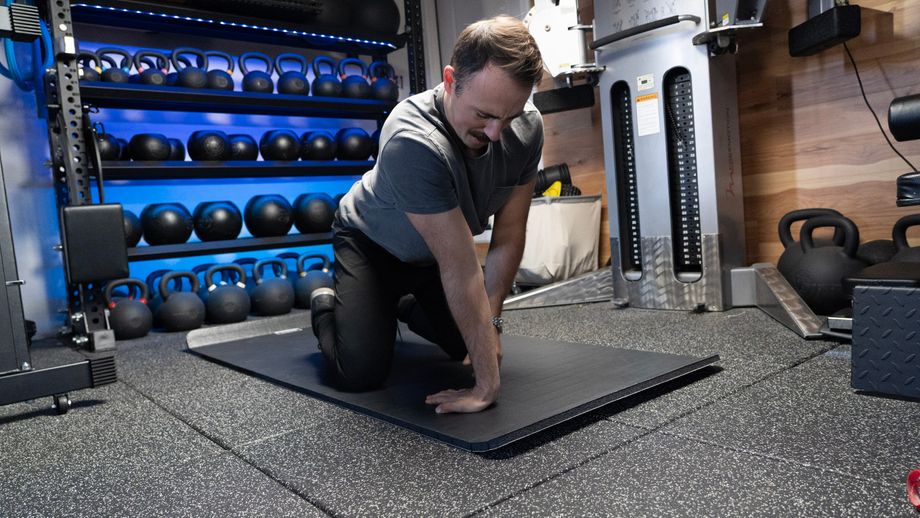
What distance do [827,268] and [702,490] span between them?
5.31 ft

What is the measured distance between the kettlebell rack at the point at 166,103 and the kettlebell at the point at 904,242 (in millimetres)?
2920

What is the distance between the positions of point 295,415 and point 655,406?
36.5 inches

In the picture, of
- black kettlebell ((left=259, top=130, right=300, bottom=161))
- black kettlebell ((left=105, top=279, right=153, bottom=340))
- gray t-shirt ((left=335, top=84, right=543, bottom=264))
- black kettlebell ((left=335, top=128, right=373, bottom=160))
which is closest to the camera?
gray t-shirt ((left=335, top=84, right=543, bottom=264))

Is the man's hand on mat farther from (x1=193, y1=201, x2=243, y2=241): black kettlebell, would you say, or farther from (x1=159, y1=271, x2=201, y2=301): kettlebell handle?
(x1=193, y1=201, x2=243, y2=241): black kettlebell

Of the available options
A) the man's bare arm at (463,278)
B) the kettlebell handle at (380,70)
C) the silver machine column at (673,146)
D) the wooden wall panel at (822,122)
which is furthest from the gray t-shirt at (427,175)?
the kettlebell handle at (380,70)

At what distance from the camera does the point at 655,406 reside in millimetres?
1543

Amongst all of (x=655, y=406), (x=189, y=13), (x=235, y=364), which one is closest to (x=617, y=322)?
(x=655, y=406)

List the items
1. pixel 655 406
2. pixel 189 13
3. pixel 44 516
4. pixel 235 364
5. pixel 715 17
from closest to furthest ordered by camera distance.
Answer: pixel 44 516 < pixel 655 406 < pixel 235 364 < pixel 715 17 < pixel 189 13

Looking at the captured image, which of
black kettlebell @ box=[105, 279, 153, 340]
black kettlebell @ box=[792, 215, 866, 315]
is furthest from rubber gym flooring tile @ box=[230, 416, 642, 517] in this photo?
black kettlebell @ box=[105, 279, 153, 340]

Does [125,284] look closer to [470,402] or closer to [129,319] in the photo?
[129,319]

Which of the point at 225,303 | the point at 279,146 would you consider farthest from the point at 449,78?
the point at 279,146

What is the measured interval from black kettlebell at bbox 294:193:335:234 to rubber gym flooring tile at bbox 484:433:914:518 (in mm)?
3174

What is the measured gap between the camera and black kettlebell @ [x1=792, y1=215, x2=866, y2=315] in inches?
90.9

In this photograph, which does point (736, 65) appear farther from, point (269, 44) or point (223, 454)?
point (269, 44)
